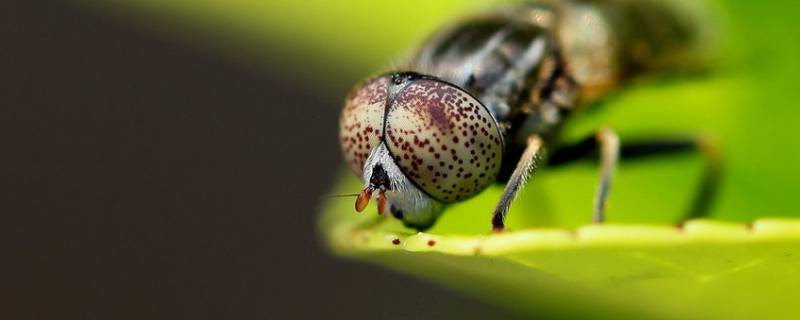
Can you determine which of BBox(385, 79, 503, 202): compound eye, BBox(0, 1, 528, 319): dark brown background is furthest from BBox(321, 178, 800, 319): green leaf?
BBox(0, 1, 528, 319): dark brown background

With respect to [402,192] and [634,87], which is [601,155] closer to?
[402,192]

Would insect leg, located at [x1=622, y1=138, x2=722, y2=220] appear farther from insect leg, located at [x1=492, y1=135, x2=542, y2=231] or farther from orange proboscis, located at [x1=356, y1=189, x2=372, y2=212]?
orange proboscis, located at [x1=356, y1=189, x2=372, y2=212]

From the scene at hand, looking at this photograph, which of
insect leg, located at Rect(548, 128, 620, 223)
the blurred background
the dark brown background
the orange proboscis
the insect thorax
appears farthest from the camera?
the dark brown background

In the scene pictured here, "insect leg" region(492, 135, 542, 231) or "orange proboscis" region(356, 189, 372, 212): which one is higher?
"insect leg" region(492, 135, 542, 231)

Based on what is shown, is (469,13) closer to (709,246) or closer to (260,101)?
(709,246)

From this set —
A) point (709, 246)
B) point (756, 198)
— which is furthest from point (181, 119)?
point (709, 246)

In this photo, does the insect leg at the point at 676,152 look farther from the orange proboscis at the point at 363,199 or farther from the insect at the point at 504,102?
the orange proboscis at the point at 363,199
